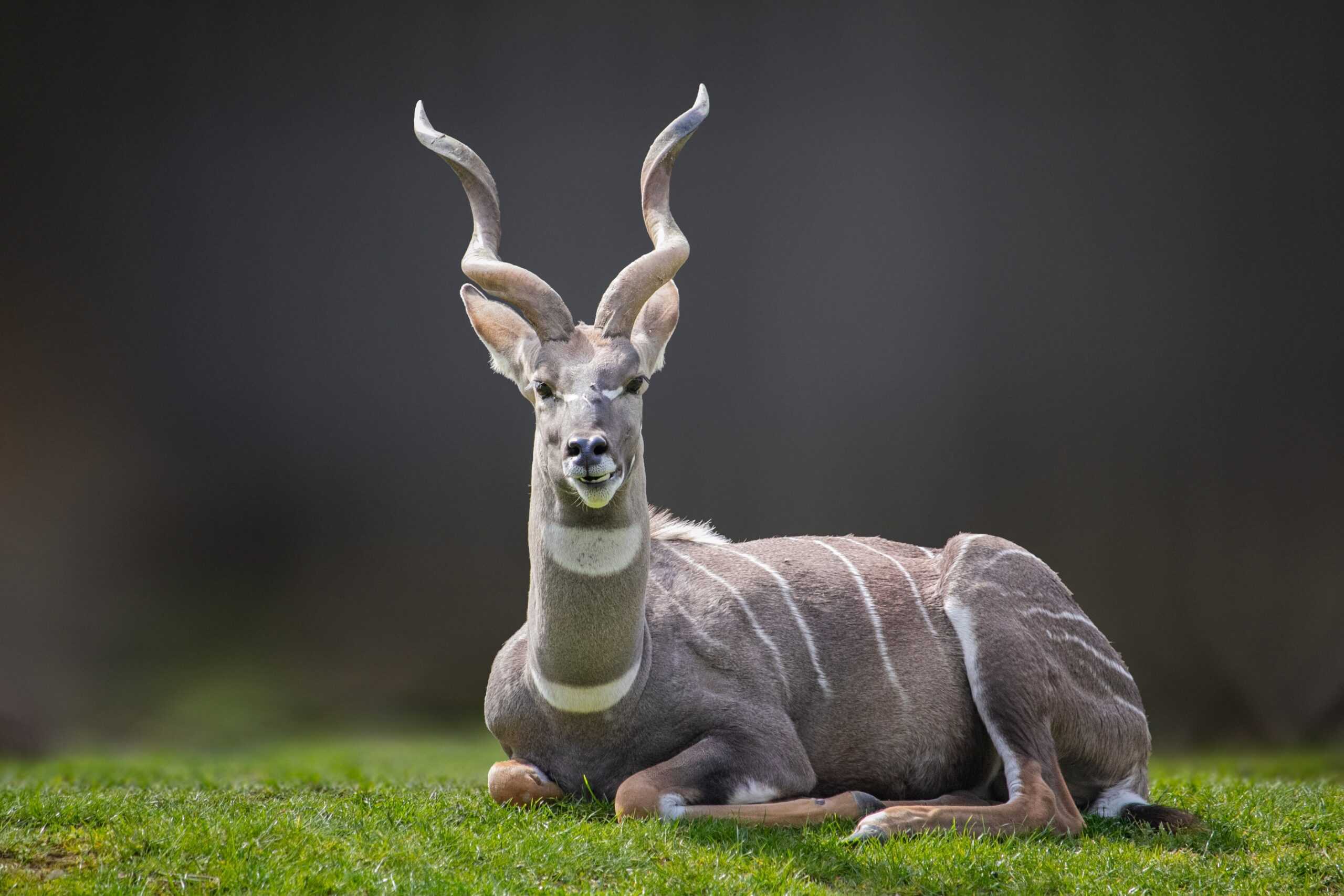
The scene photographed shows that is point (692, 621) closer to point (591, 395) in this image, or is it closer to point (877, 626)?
point (877, 626)

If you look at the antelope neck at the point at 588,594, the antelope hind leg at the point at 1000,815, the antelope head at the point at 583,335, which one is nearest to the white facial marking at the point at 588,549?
the antelope neck at the point at 588,594

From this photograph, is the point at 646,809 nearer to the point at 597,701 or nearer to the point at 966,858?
the point at 597,701

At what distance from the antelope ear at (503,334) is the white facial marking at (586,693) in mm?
1064

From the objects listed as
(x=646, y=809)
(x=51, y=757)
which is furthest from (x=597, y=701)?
(x=51, y=757)

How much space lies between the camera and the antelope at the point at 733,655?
4793 millimetres

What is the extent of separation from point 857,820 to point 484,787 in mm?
1812

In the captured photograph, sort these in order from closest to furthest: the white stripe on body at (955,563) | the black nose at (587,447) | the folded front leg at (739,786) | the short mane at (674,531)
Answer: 1. the black nose at (587,447)
2. the folded front leg at (739,786)
3. the white stripe on body at (955,563)
4. the short mane at (674,531)

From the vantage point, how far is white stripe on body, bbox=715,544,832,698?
5.43m

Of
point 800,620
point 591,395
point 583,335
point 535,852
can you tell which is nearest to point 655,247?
point 583,335

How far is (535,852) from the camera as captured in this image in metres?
4.22

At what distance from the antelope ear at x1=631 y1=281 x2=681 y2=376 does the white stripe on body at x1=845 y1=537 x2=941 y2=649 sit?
144 cm

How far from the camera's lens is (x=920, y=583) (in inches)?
230

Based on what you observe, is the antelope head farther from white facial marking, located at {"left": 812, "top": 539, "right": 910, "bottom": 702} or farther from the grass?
white facial marking, located at {"left": 812, "top": 539, "right": 910, "bottom": 702}

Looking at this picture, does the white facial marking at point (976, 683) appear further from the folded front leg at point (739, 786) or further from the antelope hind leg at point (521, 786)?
the antelope hind leg at point (521, 786)
